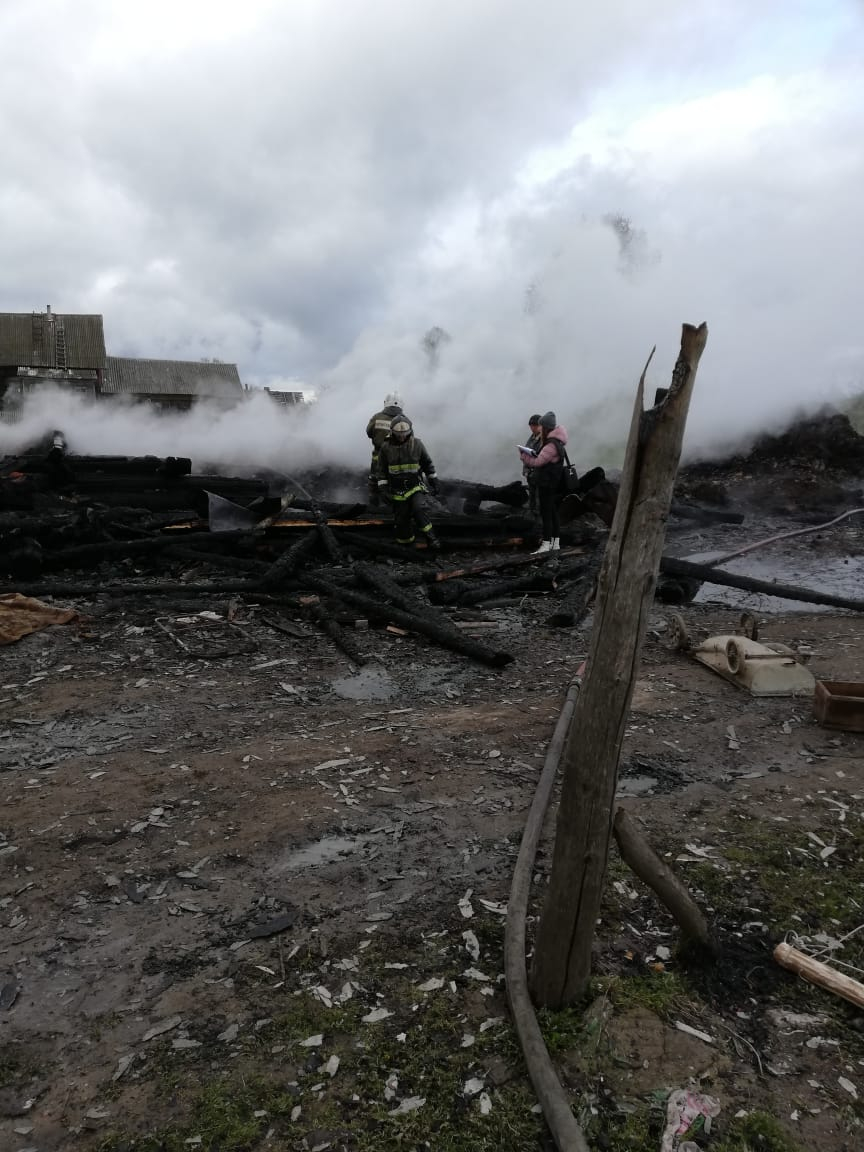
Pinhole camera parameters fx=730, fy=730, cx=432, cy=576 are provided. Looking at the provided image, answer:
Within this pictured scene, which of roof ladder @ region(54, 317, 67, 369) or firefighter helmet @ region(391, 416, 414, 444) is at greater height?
roof ladder @ region(54, 317, 67, 369)

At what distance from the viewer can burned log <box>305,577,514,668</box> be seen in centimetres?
676

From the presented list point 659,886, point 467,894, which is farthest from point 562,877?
point 467,894

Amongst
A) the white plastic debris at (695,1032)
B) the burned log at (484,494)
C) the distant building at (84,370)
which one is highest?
the distant building at (84,370)

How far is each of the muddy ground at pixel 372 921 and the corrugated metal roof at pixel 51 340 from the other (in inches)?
1002

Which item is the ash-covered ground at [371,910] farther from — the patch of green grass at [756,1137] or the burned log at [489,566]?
the burned log at [489,566]

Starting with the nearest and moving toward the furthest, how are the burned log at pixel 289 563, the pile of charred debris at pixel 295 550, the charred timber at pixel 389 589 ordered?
1. the charred timber at pixel 389 589
2. the pile of charred debris at pixel 295 550
3. the burned log at pixel 289 563

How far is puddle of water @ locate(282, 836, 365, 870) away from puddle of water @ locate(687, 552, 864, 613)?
22.5 feet

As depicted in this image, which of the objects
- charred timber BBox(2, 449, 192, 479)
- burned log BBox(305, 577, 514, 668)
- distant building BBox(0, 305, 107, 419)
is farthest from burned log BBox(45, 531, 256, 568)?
distant building BBox(0, 305, 107, 419)

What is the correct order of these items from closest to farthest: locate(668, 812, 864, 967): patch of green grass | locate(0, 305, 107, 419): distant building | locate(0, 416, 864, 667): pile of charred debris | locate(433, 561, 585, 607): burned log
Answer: locate(668, 812, 864, 967): patch of green grass → locate(0, 416, 864, 667): pile of charred debris → locate(433, 561, 585, 607): burned log → locate(0, 305, 107, 419): distant building

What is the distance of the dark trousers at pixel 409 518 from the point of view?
34.4 ft

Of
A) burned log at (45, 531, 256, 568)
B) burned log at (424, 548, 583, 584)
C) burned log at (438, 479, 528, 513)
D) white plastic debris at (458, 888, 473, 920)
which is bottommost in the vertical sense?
white plastic debris at (458, 888, 473, 920)

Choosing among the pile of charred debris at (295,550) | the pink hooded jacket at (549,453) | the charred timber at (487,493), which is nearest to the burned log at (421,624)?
the pile of charred debris at (295,550)

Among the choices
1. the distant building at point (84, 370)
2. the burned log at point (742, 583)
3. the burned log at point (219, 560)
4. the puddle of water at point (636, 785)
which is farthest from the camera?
the distant building at point (84, 370)

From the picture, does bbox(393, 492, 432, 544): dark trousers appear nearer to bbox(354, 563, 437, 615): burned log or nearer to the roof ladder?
bbox(354, 563, 437, 615): burned log
